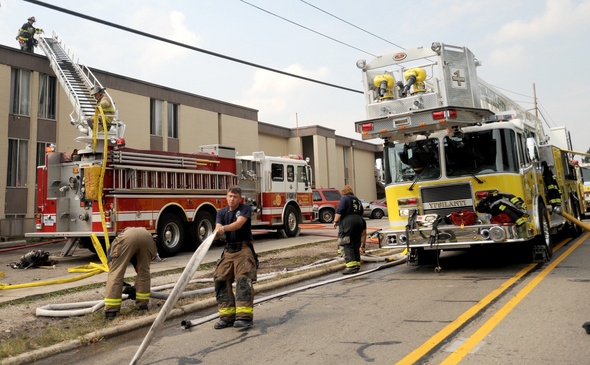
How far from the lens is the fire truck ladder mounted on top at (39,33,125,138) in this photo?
1602 cm

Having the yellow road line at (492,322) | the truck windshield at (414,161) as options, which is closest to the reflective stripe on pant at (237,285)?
the yellow road line at (492,322)

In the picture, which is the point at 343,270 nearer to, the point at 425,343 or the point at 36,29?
the point at 425,343

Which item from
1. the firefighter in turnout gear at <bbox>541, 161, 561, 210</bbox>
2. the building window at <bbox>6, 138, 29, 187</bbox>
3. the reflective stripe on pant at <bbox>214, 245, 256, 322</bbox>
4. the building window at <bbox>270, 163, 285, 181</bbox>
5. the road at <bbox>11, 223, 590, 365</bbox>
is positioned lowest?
the road at <bbox>11, 223, 590, 365</bbox>

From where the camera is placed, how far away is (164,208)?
40.2ft

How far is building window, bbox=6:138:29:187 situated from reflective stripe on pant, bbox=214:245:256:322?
17125 millimetres

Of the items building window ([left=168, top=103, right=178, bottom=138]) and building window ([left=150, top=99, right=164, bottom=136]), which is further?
building window ([left=168, top=103, right=178, bottom=138])

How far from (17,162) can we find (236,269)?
17.5 metres

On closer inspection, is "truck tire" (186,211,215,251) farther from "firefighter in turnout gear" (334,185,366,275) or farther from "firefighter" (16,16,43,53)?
"firefighter" (16,16,43,53)

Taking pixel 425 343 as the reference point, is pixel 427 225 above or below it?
above

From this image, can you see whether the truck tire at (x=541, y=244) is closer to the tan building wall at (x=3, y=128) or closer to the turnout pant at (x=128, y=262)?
the turnout pant at (x=128, y=262)

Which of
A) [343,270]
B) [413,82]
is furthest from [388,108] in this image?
[343,270]

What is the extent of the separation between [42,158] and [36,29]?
534 centimetres

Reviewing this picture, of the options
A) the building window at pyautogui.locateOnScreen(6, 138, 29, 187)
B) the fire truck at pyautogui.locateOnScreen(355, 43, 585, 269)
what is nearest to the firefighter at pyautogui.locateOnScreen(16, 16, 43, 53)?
the building window at pyautogui.locateOnScreen(6, 138, 29, 187)

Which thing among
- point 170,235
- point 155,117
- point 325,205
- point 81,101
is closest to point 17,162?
point 81,101
